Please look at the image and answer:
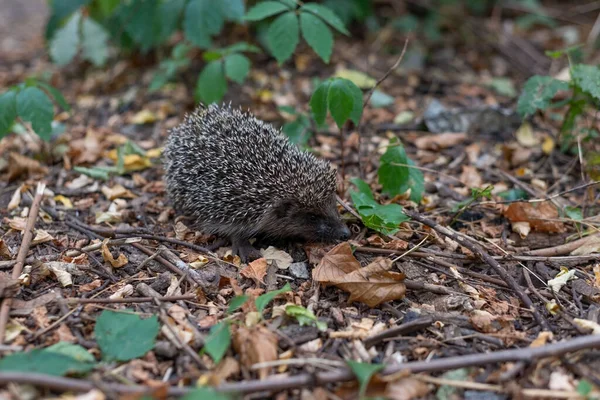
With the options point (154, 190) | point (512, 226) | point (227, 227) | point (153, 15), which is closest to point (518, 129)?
point (512, 226)

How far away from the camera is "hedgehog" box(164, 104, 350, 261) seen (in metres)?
5.48

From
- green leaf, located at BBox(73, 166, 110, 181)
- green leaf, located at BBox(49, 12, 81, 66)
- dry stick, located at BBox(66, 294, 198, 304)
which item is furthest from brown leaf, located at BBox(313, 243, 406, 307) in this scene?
green leaf, located at BBox(49, 12, 81, 66)

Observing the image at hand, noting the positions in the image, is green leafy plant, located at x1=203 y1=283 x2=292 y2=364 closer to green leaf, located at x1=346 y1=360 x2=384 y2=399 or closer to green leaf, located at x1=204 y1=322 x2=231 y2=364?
green leaf, located at x1=204 y1=322 x2=231 y2=364

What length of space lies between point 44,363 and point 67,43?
5.99 m

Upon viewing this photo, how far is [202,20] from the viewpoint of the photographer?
22.8 feet

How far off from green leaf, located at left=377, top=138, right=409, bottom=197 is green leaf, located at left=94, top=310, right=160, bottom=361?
2731 millimetres

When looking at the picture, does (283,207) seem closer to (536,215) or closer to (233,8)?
(536,215)

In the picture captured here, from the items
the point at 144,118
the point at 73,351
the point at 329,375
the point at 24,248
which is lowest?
the point at 329,375

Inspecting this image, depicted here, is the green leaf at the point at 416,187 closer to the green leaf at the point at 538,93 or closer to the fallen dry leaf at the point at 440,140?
the green leaf at the point at 538,93

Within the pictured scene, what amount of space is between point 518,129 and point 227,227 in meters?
4.17

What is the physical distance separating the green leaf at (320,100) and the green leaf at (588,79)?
2592 millimetres

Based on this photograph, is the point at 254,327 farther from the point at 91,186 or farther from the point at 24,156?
the point at 24,156

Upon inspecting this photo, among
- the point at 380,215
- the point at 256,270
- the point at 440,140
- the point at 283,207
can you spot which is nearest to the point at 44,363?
the point at 256,270

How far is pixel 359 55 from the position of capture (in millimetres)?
9422
